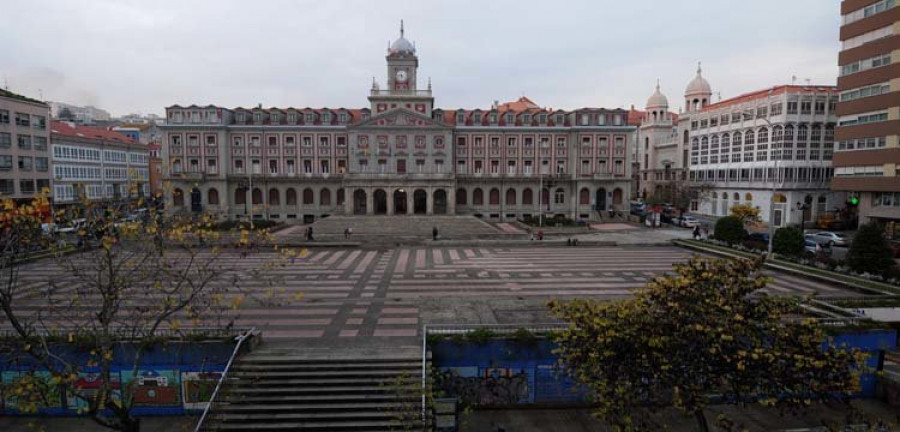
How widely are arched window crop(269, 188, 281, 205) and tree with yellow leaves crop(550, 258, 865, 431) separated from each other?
6610cm

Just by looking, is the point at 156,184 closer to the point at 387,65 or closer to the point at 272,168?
the point at 272,168

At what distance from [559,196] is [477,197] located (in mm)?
12514

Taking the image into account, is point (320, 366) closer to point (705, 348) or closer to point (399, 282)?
point (705, 348)

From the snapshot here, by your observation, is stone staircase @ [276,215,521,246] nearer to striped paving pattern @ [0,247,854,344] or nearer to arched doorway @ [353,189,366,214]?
striped paving pattern @ [0,247,854,344]

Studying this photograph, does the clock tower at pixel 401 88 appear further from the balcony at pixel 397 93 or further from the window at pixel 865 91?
the window at pixel 865 91

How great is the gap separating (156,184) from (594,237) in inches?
3123

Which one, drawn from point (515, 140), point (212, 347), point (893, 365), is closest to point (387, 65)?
point (515, 140)

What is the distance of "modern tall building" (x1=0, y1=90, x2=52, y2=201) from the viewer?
5047cm

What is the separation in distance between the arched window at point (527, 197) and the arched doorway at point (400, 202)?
18.1 meters

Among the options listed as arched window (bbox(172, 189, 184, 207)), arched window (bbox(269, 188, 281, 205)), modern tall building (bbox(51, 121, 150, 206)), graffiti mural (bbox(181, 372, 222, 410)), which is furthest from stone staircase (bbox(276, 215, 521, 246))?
graffiti mural (bbox(181, 372, 222, 410))

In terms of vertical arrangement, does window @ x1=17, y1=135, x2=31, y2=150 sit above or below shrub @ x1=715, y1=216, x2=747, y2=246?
above

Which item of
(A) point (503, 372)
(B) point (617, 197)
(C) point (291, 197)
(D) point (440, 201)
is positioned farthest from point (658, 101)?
(A) point (503, 372)

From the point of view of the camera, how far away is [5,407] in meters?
15.7

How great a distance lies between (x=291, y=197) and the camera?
234ft
